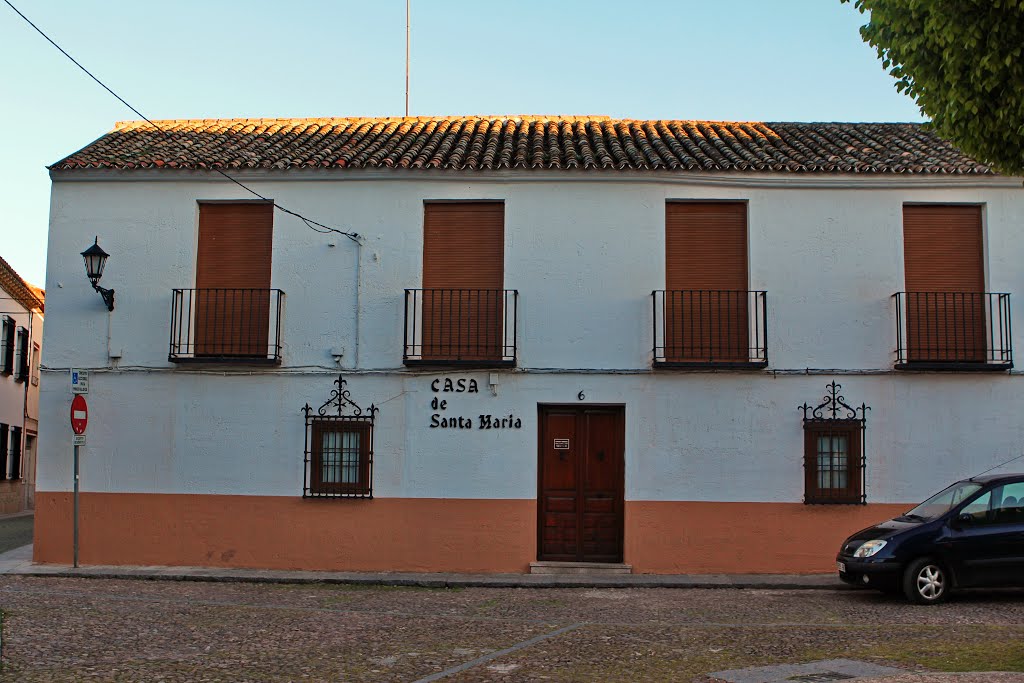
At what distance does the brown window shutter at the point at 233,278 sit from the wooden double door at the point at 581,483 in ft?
14.0

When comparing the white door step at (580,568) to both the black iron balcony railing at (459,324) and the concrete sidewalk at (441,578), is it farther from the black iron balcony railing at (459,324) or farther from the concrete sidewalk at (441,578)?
the black iron balcony railing at (459,324)

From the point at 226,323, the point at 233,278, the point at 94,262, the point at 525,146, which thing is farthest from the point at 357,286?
the point at 94,262

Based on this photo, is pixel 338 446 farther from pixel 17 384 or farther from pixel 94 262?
pixel 17 384

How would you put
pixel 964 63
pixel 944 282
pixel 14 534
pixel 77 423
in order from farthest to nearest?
pixel 14 534 → pixel 944 282 → pixel 77 423 → pixel 964 63

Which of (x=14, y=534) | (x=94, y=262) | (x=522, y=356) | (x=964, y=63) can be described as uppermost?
(x=964, y=63)

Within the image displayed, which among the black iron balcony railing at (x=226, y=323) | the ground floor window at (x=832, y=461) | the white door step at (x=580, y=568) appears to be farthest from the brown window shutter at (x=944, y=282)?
the black iron balcony railing at (x=226, y=323)

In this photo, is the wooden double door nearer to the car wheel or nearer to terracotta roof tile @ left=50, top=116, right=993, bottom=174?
terracotta roof tile @ left=50, top=116, right=993, bottom=174

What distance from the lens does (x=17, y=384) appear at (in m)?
29.8

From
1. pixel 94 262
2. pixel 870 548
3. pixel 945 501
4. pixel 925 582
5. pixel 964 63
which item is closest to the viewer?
pixel 964 63

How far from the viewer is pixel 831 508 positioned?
45.3 feet

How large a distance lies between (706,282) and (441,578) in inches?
212

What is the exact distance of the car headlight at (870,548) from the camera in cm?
1124

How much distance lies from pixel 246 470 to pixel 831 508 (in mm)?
7921

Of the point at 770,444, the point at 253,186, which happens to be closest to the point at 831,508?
the point at 770,444
